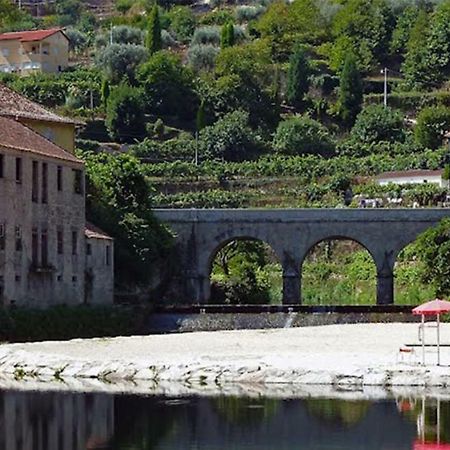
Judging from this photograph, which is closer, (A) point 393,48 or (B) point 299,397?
(B) point 299,397

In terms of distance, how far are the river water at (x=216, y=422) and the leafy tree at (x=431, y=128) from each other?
96.4 meters

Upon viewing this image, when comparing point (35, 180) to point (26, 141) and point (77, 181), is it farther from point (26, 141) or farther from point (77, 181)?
point (77, 181)

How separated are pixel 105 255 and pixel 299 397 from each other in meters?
37.4

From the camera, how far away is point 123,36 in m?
191

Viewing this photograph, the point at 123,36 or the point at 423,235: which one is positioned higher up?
the point at 123,36

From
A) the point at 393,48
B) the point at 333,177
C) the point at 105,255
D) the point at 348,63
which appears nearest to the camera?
the point at 105,255

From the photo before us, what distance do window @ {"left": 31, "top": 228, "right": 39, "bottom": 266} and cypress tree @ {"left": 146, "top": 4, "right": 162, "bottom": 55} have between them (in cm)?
9563

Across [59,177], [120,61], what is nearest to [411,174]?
[120,61]

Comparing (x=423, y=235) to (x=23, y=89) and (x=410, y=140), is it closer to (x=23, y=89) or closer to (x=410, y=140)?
(x=410, y=140)

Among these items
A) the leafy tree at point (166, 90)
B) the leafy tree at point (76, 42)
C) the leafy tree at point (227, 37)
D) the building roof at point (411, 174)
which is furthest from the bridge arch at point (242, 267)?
the leafy tree at point (76, 42)

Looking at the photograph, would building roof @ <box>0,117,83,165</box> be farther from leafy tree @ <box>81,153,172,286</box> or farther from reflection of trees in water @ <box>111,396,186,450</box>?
reflection of trees in water @ <box>111,396,186,450</box>

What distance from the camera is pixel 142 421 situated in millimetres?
49406

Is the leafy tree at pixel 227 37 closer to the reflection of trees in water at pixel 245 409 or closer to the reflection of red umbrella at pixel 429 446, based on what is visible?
the reflection of trees in water at pixel 245 409

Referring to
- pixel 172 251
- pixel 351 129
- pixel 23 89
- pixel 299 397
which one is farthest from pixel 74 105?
pixel 299 397
